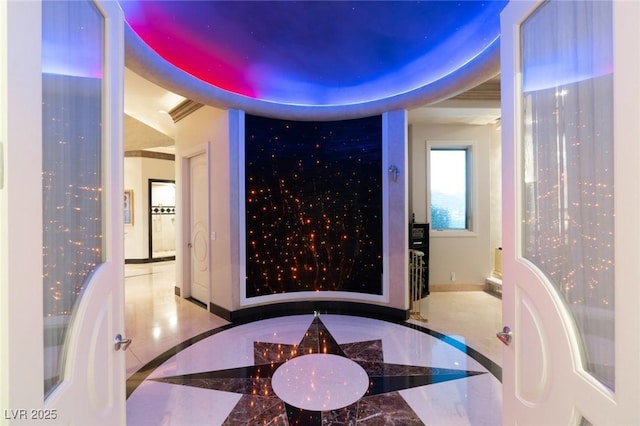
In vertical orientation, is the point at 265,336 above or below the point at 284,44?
below

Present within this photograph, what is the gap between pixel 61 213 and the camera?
97 centimetres

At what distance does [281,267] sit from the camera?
3.89 metres

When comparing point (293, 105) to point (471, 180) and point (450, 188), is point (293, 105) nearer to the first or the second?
point (450, 188)

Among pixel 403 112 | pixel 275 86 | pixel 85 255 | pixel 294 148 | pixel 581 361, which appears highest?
pixel 275 86

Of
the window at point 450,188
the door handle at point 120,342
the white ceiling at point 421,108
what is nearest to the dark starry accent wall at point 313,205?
the white ceiling at point 421,108

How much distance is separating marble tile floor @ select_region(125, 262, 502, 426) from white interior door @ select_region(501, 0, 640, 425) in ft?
2.94

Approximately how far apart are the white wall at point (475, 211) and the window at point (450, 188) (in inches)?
8.1

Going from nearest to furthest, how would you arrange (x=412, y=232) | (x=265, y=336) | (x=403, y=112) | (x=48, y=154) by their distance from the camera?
(x=48, y=154), (x=265, y=336), (x=403, y=112), (x=412, y=232)

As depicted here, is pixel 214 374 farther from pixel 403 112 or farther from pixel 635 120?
pixel 403 112

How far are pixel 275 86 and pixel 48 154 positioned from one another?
10.0 feet

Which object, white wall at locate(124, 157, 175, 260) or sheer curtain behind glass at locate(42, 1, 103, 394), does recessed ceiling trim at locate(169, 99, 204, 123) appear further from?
white wall at locate(124, 157, 175, 260)

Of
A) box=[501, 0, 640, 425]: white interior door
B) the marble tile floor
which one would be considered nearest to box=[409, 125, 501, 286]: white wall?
the marble tile floor

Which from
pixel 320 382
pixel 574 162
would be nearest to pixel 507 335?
pixel 574 162

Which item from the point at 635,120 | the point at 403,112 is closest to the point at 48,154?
the point at 635,120
